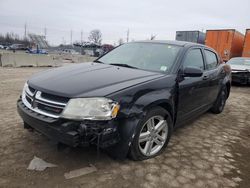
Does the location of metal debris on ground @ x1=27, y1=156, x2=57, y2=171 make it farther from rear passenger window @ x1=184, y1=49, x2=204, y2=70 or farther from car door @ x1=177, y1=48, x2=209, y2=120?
rear passenger window @ x1=184, y1=49, x2=204, y2=70

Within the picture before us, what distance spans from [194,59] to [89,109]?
94.3 inches

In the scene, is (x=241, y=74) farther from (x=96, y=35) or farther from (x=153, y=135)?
(x=96, y=35)

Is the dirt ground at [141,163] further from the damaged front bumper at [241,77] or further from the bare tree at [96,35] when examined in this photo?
the bare tree at [96,35]

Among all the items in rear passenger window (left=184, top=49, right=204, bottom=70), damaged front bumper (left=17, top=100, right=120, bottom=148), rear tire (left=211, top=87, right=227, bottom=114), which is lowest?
rear tire (left=211, top=87, right=227, bottom=114)

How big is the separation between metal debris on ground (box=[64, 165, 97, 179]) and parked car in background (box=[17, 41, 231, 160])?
13.4 inches

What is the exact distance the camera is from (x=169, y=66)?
3455mm

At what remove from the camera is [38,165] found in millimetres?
2814

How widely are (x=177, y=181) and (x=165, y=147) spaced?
740 millimetres

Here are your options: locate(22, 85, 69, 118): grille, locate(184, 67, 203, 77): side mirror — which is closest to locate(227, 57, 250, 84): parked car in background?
locate(184, 67, 203, 77): side mirror

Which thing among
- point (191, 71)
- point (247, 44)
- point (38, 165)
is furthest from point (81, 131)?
point (247, 44)

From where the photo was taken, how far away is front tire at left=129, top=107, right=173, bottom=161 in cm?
283

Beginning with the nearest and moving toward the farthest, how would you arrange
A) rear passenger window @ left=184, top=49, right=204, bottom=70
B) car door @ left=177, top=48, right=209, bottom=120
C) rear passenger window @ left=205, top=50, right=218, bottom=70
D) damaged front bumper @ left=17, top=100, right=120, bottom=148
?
damaged front bumper @ left=17, top=100, right=120, bottom=148
car door @ left=177, top=48, right=209, bottom=120
rear passenger window @ left=184, top=49, right=204, bottom=70
rear passenger window @ left=205, top=50, right=218, bottom=70

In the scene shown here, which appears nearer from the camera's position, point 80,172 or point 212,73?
point 80,172

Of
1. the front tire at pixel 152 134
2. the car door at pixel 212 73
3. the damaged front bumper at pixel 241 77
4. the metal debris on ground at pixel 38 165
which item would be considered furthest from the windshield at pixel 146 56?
the damaged front bumper at pixel 241 77
